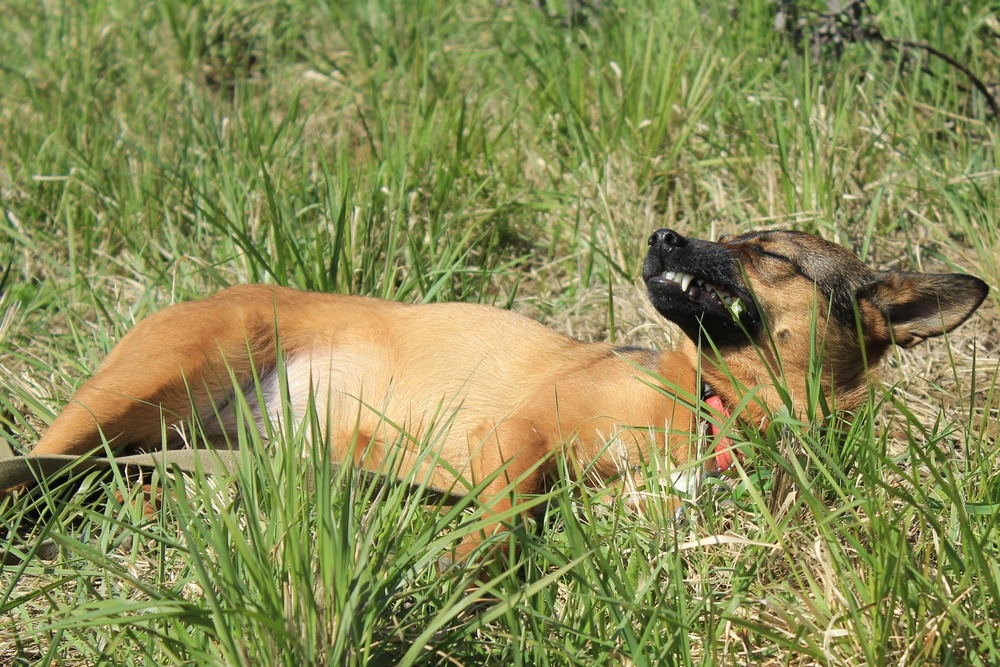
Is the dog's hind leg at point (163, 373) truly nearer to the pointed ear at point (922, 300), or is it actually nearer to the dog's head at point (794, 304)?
the dog's head at point (794, 304)

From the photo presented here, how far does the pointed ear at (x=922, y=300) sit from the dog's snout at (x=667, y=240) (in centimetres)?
74

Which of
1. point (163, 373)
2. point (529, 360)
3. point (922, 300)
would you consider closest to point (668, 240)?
point (529, 360)

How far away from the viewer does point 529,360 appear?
12.5ft

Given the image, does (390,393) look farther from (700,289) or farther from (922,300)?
(922,300)

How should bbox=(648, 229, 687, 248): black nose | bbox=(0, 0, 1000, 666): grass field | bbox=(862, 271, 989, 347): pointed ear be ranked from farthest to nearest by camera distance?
bbox=(648, 229, 687, 248): black nose → bbox=(862, 271, 989, 347): pointed ear → bbox=(0, 0, 1000, 666): grass field

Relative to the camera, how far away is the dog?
11.1 ft

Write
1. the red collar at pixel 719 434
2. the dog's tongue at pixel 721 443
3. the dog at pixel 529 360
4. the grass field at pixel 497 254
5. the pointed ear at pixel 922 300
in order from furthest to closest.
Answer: the pointed ear at pixel 922 300 < the dog at pixel 529 360 < the dog's tongue at pixel 721 443 < the red collar at pixel 719 434 < the grass field at pixel 497 254

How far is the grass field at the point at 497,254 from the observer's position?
233 cm

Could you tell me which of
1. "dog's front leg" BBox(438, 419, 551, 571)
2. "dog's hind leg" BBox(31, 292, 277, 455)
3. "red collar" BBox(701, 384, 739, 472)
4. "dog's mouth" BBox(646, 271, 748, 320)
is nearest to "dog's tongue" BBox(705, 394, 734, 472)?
"red collar" BBox(701, 384, 739, 472)

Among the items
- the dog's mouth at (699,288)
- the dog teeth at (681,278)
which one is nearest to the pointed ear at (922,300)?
the dog's mouth at (699,288)

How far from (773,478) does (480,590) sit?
100 cm

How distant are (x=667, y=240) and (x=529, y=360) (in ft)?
2.24

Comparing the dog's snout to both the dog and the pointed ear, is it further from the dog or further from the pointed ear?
the pointed ear

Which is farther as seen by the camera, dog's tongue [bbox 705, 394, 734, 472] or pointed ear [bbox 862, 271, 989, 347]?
pointed ear [bbox 862, 271, 989, 347]
